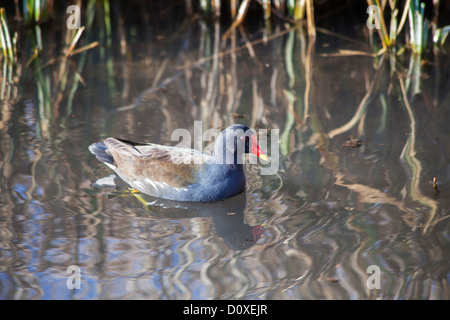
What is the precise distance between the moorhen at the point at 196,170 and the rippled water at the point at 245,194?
0.10m

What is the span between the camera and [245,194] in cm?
422

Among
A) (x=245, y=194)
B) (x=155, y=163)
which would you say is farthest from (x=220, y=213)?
(x=155, y=163)

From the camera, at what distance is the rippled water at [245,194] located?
129 inches

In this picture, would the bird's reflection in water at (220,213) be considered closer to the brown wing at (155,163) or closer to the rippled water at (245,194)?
the rippled water at (245,194)

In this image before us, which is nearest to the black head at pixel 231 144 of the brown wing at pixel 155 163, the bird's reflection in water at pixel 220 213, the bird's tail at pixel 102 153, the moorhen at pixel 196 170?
the moorhen at pixel 196 170

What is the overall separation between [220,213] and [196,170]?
1.13 feet

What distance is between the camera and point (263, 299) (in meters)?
3.12

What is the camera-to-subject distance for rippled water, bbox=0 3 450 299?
3.29 metres

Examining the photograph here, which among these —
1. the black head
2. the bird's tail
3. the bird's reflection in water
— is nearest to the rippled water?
the bird's reflection in water

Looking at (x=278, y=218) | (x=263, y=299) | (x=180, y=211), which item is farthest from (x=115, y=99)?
(x=263, y=299)

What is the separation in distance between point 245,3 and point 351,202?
4.68m

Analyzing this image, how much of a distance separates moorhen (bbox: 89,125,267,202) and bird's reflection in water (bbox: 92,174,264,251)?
0.05m

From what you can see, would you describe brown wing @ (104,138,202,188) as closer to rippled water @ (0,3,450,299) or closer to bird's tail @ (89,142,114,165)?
bird's tail @ (89,142,114,165)

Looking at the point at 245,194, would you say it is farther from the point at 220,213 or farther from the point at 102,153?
the point at 102,153
